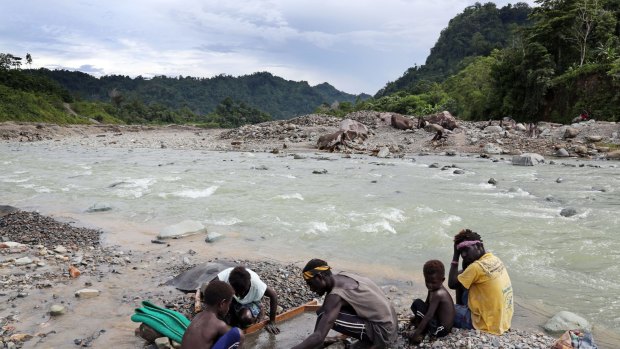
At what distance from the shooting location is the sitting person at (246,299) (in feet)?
14.7

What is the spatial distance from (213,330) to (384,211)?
24.8 feet

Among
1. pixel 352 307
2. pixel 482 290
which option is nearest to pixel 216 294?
pixel 352 307

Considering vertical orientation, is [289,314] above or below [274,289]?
below

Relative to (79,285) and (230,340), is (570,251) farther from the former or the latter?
(79,285)

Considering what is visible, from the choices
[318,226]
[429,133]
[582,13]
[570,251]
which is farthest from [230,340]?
[582,13]

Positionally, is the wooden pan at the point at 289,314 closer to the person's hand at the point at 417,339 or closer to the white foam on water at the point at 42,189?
the person's hand at the point at 417,339

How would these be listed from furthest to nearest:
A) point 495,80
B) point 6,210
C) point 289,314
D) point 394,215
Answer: point 495,80, point 394,215, point 6,210, point 289,314

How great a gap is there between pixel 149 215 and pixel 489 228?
754cm

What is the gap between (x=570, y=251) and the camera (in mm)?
7758

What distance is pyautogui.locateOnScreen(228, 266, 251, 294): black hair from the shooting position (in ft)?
14.6

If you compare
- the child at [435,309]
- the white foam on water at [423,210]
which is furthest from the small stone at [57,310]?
the white foam on water at [423,210]

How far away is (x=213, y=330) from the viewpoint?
365 cm

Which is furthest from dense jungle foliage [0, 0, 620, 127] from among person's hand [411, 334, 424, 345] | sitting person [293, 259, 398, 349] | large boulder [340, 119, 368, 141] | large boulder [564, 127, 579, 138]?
sitting person [293, 259, 398, 349]

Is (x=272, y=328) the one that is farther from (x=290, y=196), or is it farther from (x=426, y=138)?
(x=426, y=138)
